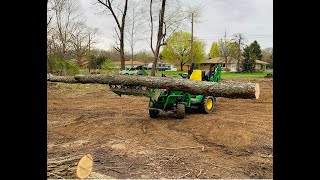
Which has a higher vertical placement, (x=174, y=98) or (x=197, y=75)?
(x=197, y=75)

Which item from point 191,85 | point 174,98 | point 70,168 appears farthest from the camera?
point 174,98

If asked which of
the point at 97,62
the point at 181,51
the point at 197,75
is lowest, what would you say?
the point at 197,75

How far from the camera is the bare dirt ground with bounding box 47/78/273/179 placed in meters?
5.41

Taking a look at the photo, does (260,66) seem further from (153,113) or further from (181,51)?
(153,113)

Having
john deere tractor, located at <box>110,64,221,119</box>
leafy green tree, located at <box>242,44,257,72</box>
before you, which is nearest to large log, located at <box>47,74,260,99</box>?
john deere tractor, located at <box>110,64,221,119</box>

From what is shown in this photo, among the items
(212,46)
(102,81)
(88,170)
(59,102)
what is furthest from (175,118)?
(212,46)

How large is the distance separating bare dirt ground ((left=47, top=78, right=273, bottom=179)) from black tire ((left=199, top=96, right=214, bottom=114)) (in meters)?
0.30

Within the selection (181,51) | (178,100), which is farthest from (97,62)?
(181,51)

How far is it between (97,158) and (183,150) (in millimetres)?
1929

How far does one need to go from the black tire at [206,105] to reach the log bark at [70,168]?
6.78m

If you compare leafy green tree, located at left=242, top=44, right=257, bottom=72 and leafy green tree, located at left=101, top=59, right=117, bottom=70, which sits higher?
leafy green tree, located at left=242, top=44, right=257, bottom=72

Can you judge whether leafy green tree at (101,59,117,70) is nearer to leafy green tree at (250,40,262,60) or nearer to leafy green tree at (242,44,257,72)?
leafy green tree at (242,44,257,72)

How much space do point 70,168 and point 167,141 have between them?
3.31m

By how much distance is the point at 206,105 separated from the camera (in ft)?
35.7
